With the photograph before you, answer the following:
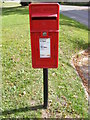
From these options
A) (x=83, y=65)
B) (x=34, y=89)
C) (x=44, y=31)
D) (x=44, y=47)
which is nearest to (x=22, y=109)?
(x=34, y=89)

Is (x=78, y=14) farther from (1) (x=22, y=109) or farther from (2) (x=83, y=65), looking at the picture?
(1) (x=22, y=109)

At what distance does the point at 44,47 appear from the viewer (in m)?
2.71

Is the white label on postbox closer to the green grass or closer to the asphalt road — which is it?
the green grass

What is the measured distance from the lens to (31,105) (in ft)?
10.5

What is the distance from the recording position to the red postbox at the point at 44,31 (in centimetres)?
253

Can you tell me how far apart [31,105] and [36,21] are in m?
1.48

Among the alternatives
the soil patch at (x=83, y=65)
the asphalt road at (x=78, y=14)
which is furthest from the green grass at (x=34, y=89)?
the asphalt road at (x=78, y=14)

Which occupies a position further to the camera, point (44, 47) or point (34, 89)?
point (34, 89)

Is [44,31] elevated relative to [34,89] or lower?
elevated

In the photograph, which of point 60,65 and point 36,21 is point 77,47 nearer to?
point 60,65

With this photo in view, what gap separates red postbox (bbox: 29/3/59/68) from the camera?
253 cm

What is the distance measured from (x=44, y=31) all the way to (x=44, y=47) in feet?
0.83

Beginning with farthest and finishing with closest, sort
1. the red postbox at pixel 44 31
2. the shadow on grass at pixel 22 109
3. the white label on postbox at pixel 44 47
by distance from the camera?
the shadow on grass at pixel 22 109, the white label on postbox at pixel 44 47, the red postbox at pixel 44 31

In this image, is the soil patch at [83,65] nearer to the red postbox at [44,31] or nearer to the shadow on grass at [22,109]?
the shadow on grass at [22,109]
